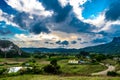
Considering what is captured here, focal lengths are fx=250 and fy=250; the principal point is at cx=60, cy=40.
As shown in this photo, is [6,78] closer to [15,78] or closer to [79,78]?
[15,78]

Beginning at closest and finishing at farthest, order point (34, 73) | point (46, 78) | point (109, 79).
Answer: point (109, 79) → point (46, 78) → point (34, 73)

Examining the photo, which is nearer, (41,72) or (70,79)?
(70,79)

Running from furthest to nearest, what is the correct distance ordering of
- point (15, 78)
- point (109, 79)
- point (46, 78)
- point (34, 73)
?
point (34, 73) → point (15, 78) → point (46, 78) → point (109, 79)

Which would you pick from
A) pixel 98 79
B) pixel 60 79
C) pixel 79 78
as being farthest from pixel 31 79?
pixel 98 79

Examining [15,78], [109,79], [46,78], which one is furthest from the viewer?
[15,78]

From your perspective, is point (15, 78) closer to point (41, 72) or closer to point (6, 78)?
point (6, 78)

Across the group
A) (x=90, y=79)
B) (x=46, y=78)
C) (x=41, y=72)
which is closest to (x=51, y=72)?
(x=41, y=72)

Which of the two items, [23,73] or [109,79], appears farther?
[23,73]

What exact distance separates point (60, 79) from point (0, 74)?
107 feet

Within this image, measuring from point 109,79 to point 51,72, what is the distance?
99.0 ft

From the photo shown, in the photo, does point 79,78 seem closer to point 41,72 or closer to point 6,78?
point 41,72

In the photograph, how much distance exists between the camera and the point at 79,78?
78188 mm

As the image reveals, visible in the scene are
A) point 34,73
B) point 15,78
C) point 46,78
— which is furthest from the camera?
point 34,73

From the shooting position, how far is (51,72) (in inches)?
3866
